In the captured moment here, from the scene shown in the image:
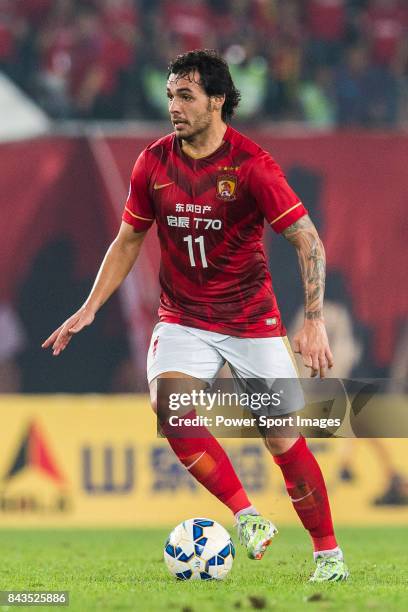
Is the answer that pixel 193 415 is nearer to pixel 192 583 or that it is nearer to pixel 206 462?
pixel 206 462

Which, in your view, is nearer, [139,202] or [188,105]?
[188,105]

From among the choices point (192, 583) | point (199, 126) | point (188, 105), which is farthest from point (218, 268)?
point (192, 583)

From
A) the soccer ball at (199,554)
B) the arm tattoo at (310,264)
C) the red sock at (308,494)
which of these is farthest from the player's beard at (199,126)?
the soccer ball at (199,554)

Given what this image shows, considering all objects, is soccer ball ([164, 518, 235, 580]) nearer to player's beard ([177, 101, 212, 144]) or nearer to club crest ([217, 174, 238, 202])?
club crest ([217, 174, 238, 202])

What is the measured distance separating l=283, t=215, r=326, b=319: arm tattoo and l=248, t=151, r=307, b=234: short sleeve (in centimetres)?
5

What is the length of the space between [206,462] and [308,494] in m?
0.55

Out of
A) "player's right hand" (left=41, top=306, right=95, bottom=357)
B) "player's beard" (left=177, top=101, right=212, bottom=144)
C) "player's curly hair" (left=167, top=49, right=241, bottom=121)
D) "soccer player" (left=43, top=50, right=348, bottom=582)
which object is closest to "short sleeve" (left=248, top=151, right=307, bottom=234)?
"soccer player" (left=43, top=50, right=348, bottom=582)

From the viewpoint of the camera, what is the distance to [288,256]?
559 inches

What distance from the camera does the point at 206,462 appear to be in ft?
20.8

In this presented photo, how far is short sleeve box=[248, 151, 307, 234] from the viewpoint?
616 centimetres

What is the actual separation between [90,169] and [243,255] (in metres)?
7.62

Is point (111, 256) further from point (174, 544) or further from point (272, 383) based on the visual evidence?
point (174, 544)

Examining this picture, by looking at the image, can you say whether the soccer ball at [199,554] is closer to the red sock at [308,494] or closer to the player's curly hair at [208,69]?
the red sock at [308,494]

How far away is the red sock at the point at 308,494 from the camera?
6199 mm
